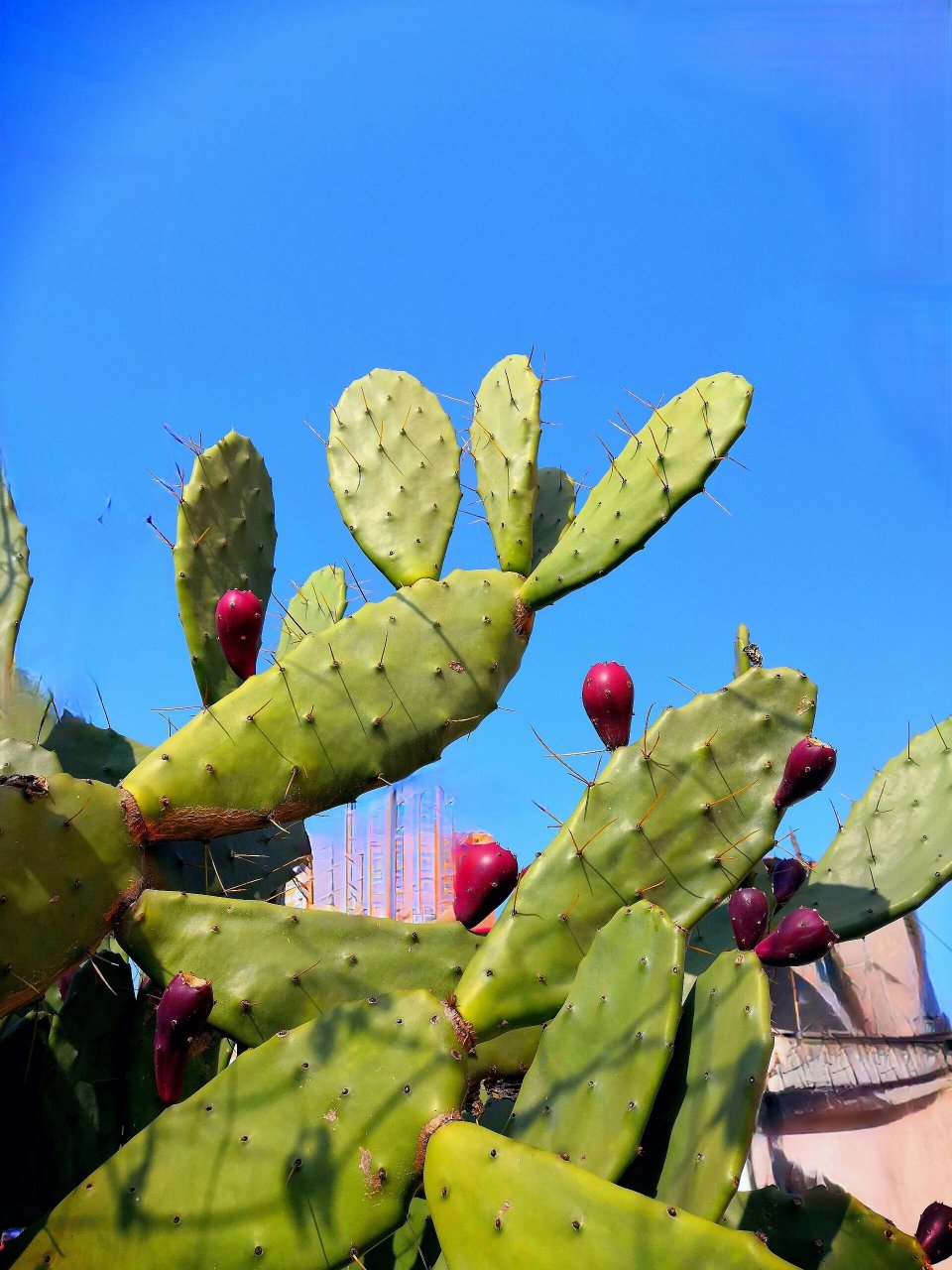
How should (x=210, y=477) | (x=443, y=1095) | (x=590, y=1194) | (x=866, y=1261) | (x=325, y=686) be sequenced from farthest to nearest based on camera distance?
(x=210, y=477) < (x=325, y=686) < (x=866, y=1261) < (x=443, y=1095) < (x=590, y=1194)

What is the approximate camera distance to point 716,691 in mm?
1789

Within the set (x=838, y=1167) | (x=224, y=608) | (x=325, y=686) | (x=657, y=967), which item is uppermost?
(x=224, y=608)

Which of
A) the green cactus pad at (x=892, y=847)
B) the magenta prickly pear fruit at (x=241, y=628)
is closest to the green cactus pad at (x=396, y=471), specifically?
the magenta prickly pear fruit at (x=241, y=628)

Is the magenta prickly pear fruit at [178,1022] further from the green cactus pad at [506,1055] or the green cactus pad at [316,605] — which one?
the green cactus pad at [316,605]

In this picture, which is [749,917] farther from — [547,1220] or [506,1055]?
[547,1220]

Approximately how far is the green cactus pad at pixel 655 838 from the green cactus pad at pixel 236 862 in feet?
1.68

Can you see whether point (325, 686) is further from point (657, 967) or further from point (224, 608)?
point (657, 967)

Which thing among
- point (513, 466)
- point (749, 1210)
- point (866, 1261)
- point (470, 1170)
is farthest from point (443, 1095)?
point (513, 466)

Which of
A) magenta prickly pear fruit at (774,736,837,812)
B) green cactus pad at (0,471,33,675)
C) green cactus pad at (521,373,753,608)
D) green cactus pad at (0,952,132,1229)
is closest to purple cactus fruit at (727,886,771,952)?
magenta prickly pear fruit at (774,736,837,812)

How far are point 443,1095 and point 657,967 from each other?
34cm

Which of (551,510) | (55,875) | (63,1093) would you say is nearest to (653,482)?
(551,510)

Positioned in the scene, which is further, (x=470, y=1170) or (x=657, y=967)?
(x=657, y=967)

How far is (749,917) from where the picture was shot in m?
1.62

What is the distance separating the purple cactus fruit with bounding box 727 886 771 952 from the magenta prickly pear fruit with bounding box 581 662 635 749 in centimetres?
35
